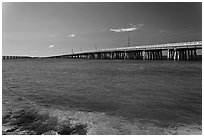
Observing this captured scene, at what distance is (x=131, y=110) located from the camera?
8.50m

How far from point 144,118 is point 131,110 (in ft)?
3.45

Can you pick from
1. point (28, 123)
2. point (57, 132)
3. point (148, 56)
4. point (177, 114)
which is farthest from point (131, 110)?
point (148, 56)

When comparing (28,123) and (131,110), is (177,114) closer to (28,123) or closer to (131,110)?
(131,110)

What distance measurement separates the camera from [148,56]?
85188 millimetres

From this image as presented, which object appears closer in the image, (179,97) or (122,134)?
(122,134)

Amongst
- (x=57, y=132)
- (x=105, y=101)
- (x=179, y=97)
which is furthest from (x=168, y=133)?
(x=179, y=97)

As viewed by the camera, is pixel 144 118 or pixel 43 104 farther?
pixel 43 104

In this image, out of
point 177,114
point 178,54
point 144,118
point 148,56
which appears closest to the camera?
point 144,118

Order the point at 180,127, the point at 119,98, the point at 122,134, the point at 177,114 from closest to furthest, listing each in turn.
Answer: the point at 122,134 < the point at 180,127 < the point at 177,114 < the point at 119,98

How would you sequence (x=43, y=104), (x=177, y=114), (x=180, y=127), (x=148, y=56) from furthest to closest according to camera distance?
1. (x=148, y=56)
2. (x=43, y=104)
3. (x=177, y=114)
4. (x=180, y=127)

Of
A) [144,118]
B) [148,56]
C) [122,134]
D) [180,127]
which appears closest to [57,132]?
[122,134]

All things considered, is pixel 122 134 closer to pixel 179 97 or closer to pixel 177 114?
pixel 177 114

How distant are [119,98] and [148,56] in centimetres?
7726

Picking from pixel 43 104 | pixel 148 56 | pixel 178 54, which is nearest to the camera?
pixel 43 104
